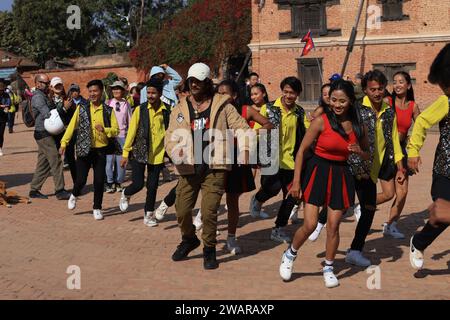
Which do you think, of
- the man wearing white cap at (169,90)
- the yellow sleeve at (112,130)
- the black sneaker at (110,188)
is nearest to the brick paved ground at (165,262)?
the yellow sleeve at (112,130)

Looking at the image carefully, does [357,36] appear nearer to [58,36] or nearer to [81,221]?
[81,221]

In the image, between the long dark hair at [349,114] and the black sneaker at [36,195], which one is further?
the black sneaker at [36,195]

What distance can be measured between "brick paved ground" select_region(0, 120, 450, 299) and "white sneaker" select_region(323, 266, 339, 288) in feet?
0.20

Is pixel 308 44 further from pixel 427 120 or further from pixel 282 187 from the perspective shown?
pixel 427 120

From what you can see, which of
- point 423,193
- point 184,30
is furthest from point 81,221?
point 184,30

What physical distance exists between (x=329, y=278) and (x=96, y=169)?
4184 mm

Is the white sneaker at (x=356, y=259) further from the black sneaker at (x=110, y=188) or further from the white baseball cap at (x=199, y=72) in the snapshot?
the black sneaker at (x=110, y=188)

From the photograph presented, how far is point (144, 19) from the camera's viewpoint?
174ft

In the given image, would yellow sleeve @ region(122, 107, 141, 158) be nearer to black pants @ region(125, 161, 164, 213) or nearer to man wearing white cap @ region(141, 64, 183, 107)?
black pants @ region(125, 161, 164, 213)

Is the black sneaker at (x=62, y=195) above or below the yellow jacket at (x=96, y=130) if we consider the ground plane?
below

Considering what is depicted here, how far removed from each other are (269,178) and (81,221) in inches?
109

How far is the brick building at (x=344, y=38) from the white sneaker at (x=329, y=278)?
21997 millimetres

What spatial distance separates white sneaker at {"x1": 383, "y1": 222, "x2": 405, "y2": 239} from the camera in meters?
7.38

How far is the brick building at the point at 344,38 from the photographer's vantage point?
25.8 metres
